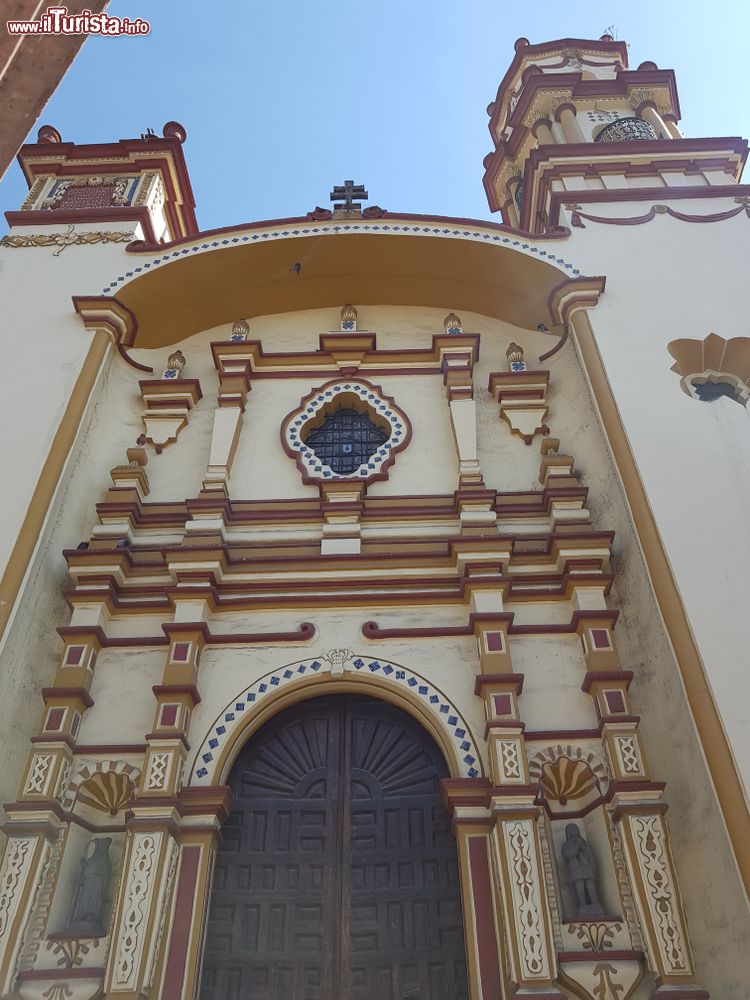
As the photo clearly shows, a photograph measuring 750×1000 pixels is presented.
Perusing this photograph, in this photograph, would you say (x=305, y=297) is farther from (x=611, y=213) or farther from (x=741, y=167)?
(x=741, y=167)

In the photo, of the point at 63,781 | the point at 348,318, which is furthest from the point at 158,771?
the point at 348,318

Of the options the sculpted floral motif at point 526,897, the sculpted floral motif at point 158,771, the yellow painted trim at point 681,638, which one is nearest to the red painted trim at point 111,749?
the sculpted floral motif at point 158,771

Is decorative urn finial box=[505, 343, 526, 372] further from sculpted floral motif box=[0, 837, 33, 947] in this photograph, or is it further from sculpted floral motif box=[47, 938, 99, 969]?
sculpted floral motif box=[47, 938, 99, 969]

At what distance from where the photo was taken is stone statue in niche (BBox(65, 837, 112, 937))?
4691 millimetres

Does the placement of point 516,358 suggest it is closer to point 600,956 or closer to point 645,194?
point 645,194

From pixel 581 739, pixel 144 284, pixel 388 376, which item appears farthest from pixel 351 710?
pixel 144 284

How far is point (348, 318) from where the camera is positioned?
8555mm

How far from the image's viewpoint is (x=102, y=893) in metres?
4.85

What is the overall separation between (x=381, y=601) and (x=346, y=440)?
6.32ft

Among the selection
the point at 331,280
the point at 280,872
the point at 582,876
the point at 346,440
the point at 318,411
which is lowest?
the point at 582,876

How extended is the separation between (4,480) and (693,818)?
469 cm

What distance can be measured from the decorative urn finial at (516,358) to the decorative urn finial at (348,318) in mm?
1493

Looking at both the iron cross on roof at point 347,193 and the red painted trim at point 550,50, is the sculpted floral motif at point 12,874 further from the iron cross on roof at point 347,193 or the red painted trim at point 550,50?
the red painted trim at point 550,50

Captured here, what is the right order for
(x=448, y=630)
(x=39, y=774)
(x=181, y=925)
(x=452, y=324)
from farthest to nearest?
(x=452, y=324)
(x=448, y=630)
(x=39, y=774)
(x=181, y=925)
